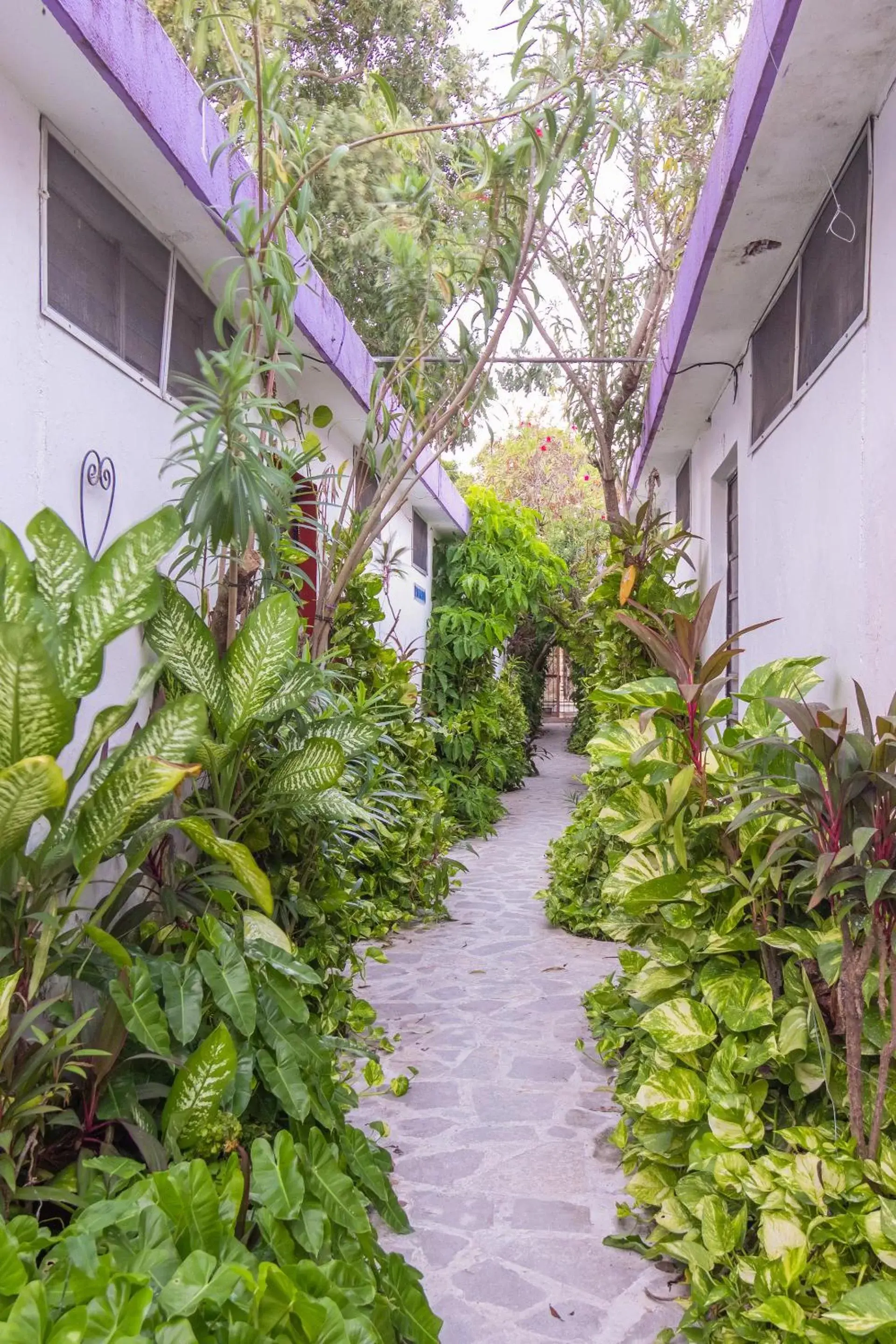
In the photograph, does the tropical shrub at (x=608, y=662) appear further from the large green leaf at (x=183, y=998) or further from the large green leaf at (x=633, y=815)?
the large green leaf at (x=183, y=998)

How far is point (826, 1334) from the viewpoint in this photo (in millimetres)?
1782

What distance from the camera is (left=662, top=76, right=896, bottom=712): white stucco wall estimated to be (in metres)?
2.34

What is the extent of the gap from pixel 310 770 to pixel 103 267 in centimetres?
161

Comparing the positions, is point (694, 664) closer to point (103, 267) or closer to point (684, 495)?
point (103, 267)

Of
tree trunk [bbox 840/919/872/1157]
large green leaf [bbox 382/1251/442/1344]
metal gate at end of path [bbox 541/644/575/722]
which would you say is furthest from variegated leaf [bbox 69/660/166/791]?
metal gate at end of path [bbox 541/644/575/722]

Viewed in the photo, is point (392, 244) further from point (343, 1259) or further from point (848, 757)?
point (343, 1259)

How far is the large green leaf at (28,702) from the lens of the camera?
A: 1688mm

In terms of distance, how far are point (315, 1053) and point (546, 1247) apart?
2.61 ft

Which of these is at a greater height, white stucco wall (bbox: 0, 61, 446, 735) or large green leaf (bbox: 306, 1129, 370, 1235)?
white stucco wall (bbox: 0, 61, 446, 735)

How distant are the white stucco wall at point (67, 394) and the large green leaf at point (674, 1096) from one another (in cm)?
178

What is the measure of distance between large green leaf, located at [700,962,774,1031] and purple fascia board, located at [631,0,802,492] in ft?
7.41

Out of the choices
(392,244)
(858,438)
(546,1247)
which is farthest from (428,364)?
(546,1247)

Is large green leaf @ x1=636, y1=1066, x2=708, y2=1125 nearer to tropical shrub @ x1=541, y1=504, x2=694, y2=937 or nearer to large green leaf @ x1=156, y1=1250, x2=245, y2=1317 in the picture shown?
large green leaf @ x1=156, y1=1250, x2=245, y2=1317

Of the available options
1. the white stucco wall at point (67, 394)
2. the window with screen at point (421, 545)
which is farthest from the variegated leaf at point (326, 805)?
the window with screen at point (421, 545)
